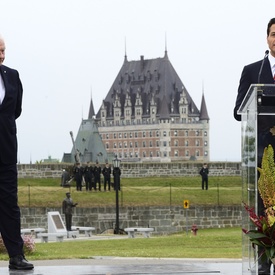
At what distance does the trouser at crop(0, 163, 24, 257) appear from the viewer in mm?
7094

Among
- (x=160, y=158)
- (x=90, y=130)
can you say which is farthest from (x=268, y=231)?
(x=160, y=158)

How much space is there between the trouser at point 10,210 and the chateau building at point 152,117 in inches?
5289

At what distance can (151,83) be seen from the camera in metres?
145

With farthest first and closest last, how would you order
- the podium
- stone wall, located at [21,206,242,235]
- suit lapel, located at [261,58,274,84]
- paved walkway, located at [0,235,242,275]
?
1. stone wall, located at [21,206,242,235]
2. paved walkway, located at [0,235,242,275]
3. suit lapel, located at [261,58,274,84]
4. the podium

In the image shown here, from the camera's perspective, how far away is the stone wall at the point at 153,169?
58250 millimetres

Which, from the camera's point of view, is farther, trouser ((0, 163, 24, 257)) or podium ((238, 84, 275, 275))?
trouser ((0, 163, 24, 257))

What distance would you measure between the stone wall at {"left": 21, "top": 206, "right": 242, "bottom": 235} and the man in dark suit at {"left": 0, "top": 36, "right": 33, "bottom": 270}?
33887 mm

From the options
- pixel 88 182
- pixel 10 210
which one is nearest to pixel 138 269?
pixel 10 210

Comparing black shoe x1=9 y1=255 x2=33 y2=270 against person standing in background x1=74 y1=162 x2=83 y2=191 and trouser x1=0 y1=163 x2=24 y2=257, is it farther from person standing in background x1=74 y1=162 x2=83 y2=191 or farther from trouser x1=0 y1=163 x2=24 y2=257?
person standing in background x1=74 y1=162 x2=83 y2=191

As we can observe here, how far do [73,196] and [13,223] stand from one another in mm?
40728

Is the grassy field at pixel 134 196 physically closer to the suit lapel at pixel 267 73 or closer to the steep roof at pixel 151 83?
the suit lapel at pixel 267 73

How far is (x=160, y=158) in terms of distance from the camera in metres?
156

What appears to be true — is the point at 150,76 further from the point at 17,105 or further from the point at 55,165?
the point at 17,105

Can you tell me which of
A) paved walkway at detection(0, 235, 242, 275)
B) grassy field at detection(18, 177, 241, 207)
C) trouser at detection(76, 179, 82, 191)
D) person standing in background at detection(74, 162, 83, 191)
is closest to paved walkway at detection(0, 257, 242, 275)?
paved walkway at detection(0, 235, 242, 275)
